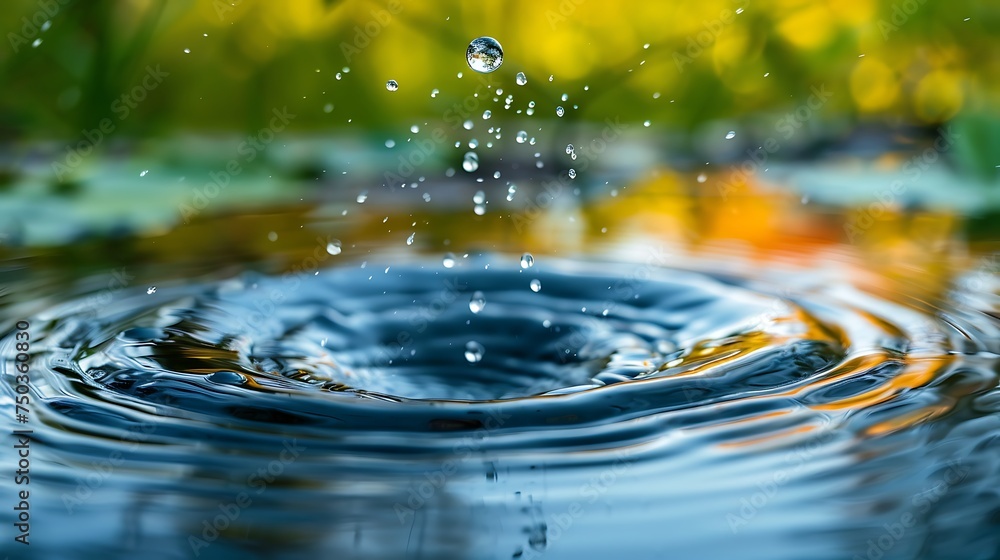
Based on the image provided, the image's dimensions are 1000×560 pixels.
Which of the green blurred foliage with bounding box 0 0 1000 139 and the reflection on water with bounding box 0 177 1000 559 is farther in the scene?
the green blurred foliage with bounding box 0 0 1000 139

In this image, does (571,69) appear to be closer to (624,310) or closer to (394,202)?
(394,202)

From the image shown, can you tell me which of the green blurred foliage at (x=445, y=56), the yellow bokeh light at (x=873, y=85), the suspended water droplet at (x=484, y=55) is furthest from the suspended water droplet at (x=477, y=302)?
the yellow bokeh light at (x=873, y=85)

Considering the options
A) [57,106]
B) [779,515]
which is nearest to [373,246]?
[57,106]

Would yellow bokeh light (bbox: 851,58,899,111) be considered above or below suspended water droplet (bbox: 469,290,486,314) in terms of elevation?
above

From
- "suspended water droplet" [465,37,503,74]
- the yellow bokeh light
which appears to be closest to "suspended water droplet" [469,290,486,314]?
"suspended water droplet" [465,37,503,74]

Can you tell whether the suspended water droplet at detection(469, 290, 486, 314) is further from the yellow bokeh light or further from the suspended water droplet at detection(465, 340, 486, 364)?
the yellow bokeh light
